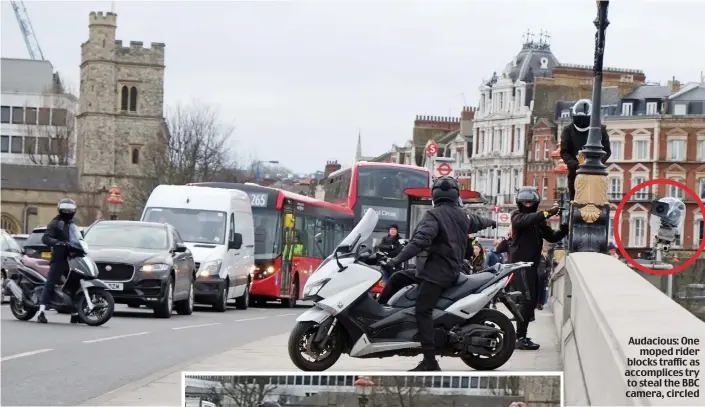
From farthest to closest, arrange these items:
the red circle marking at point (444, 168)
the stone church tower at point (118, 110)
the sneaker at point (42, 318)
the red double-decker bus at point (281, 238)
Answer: the stone church tower at point (118, 110), the red double-decker bus at point (281, 238), the red circle marking at point (444, 168), the sneaker at point (42, 318)

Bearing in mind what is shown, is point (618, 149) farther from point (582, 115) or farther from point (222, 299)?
point (582, 115)

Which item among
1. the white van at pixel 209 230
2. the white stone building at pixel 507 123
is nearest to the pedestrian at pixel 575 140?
the white van at pixel 209 230

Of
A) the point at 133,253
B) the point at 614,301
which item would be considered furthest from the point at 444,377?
the point at 133,253

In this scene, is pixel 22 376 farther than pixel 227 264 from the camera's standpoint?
No

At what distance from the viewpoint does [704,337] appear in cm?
462

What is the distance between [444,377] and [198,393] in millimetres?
872

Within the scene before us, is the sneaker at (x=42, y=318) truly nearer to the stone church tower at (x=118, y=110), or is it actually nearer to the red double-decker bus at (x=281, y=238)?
the red double-decker bus at (x=281, y=238)

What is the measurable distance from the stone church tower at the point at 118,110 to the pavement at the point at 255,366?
497ft

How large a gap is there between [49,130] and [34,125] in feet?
6.37

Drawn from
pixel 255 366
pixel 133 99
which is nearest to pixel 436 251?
pixel 255 366

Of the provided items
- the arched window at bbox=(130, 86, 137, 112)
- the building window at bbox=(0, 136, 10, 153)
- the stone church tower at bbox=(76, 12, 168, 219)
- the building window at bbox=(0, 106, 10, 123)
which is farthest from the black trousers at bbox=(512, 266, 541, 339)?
the building window at bbox=(0, 106, 10, 123)

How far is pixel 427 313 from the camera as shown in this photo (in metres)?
11.8

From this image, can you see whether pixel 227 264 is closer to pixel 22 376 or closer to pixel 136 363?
pixel 136 363

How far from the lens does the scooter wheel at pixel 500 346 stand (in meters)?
11.8
